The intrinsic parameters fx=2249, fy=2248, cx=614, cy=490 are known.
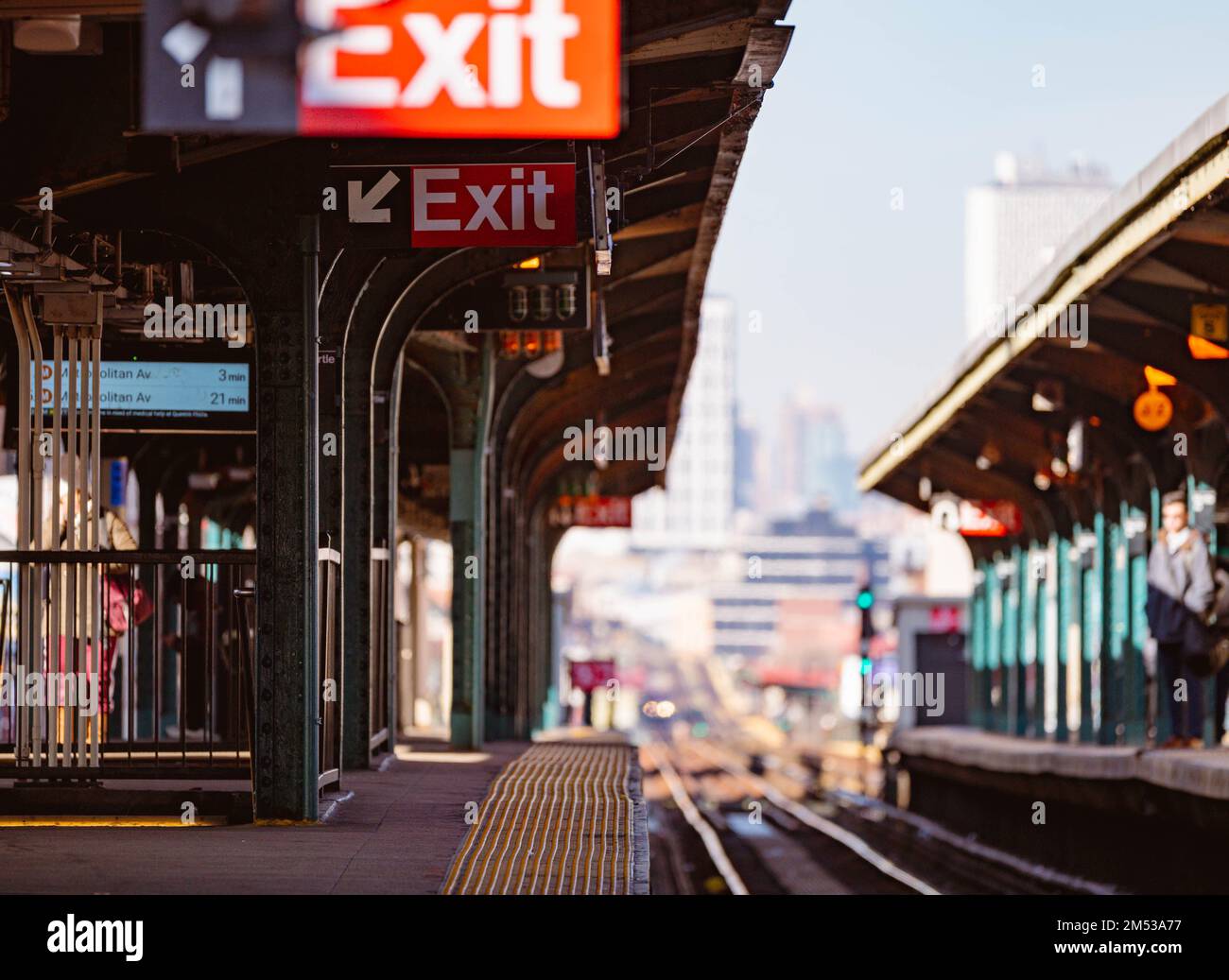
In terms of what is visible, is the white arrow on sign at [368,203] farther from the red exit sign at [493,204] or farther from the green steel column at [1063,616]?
the green steel column at [1063,616]

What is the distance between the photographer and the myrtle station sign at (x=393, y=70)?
802 centimetres

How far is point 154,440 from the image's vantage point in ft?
72.4

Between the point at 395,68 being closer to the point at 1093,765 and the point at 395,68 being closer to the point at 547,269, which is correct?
the point at 547,269

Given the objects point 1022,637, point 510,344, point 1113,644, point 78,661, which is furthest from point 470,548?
point 1022,637

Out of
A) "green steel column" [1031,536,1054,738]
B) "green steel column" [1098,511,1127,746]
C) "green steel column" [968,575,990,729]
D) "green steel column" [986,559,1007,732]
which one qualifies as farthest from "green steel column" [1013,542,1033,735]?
"green steel column" [1098,511,1127,746]

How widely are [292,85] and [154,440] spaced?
14.4m

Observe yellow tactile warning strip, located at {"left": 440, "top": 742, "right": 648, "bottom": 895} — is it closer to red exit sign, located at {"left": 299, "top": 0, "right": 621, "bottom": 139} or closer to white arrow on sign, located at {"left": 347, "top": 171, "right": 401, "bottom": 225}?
red exit sign, located at {"left": 299, "top": 0, "right": 621, "bottom": 139}

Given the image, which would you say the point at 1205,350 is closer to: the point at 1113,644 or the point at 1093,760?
the point at 1093,760

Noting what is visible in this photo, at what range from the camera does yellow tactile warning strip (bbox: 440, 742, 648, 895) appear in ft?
29.6

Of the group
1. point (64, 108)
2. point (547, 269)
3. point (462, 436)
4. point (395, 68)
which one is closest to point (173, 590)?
point (462, 436)

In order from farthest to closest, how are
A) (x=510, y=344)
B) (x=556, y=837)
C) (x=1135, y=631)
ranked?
(x=1135, y=631)
(x=510, y=344)
(x=556, y=837)

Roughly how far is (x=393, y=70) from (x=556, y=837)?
170 inches

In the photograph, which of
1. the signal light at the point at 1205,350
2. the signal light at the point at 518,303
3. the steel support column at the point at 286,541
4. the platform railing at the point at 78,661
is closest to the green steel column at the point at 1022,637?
the signal light at the point at 1205,350

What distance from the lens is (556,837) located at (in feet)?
36.1
